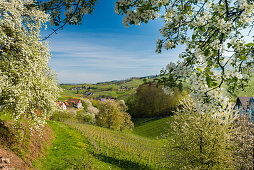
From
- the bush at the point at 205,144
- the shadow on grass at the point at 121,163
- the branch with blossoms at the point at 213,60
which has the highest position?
the branch with blossoms at the point at 213,60

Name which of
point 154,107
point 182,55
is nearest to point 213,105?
point 182,55

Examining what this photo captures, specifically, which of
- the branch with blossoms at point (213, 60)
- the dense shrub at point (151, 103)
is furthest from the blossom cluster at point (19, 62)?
the dense shrub at point (151, 103)

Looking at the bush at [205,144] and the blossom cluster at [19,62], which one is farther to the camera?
the bush at [205,144]

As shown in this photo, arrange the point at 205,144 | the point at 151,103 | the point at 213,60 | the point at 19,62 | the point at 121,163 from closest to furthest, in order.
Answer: the point at 213,60, the point at 19,62, the point at 205,144, the point at 121,163, the point at 151,103

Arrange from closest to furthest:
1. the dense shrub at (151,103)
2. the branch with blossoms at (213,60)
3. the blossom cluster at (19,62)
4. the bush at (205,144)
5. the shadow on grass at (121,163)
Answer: the branch with blossoms at (213,60) < the blossom cluster at (19,62) < the bush at (205,144) < the shadow on grass at (121,163) < the dense shrub at (151,103)

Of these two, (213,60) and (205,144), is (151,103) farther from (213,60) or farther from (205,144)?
(213,60)

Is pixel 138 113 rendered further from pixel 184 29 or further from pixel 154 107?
pixel 184 29

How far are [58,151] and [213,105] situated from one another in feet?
46.3

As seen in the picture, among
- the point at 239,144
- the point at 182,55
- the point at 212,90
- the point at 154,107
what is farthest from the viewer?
the point at 154,107

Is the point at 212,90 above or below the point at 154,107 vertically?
above

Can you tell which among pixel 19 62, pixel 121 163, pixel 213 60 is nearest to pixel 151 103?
pixel 121 163

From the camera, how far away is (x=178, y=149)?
11758 mm

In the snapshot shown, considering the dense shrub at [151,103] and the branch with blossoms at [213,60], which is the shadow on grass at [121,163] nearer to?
the branch with blossoms at [213,60]

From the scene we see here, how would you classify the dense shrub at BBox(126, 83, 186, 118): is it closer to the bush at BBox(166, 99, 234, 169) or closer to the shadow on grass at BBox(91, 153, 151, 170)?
the shadow on grass at BBox(91, 153, 151, 170)
